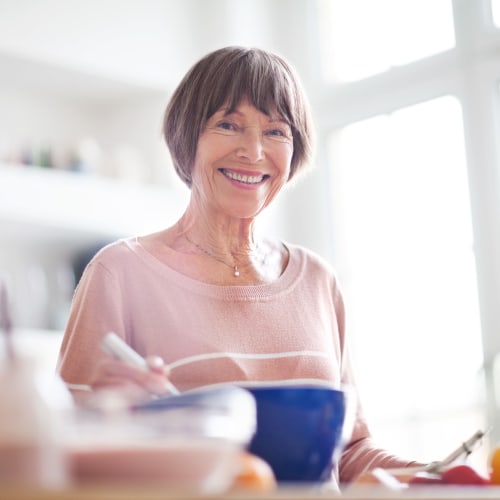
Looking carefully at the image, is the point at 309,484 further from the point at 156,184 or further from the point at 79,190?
the point at 156,184

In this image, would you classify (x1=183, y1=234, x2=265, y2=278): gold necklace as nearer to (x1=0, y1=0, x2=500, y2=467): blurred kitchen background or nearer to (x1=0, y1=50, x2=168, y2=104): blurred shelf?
(x1=0, y1=0, x2=500, y2=467): blurred kitchen background

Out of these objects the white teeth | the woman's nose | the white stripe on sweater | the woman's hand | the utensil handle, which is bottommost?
the white stripe on sweater

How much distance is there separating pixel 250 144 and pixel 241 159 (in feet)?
0.12

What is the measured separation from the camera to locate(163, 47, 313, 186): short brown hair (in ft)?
5.52

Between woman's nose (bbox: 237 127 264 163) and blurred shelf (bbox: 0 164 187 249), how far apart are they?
76.8 inches

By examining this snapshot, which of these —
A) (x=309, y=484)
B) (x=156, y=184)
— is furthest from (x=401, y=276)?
(x=309, y=484)

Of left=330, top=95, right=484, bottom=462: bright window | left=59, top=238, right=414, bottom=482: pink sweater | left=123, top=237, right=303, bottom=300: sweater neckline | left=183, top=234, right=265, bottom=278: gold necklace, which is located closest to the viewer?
left=59, top=238, right=414, bottom=482: pink sweater

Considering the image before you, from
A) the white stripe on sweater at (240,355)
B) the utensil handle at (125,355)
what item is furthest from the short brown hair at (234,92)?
the utensil handle at (125,355)

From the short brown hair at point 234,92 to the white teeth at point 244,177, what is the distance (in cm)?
8

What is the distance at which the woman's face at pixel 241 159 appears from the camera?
1.70m

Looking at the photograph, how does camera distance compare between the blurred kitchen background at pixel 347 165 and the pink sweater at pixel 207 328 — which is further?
the blurred kitchen background at pixel 347 165

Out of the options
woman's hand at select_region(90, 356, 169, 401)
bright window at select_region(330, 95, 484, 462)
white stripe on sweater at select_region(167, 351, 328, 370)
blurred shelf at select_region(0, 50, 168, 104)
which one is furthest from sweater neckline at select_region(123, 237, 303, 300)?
blurred shelf at select_region(0, 50, 168, 104)

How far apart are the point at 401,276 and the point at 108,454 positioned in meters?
3.13

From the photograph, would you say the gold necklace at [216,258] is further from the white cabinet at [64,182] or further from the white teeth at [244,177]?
the white cabinet at [64,182]
